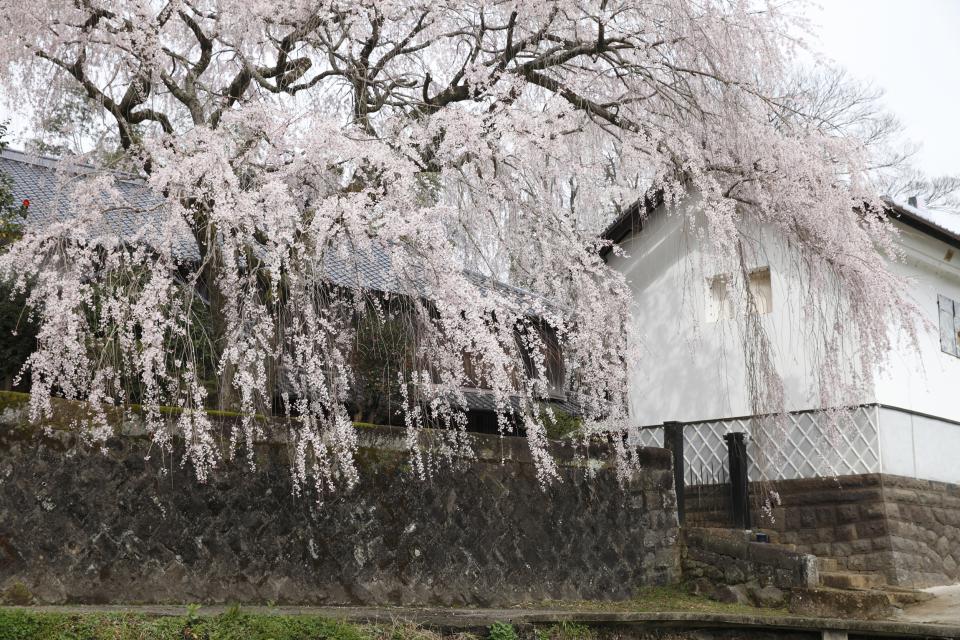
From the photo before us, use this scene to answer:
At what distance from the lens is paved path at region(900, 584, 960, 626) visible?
8531mm

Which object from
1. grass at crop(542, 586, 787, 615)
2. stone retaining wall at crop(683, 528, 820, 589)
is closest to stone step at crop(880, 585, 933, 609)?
stone retaining wall at crop(683, 528, 820, 589)

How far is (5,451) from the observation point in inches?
264

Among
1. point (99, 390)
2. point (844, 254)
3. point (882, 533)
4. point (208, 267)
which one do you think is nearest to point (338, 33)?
point (208, 267)

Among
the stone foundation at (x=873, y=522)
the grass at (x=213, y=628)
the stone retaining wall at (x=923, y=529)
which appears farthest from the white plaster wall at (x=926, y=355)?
the grass at (x=213, y=628)

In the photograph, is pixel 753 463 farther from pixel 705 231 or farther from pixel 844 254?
pixel 844 254

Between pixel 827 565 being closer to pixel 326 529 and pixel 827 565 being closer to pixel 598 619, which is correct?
pixel 598 619

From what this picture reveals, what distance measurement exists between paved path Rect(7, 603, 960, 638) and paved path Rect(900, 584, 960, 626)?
0.82ft

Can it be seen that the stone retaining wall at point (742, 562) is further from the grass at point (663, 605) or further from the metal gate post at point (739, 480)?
the metal gate post at point (739, 480)

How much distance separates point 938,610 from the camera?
9.14m

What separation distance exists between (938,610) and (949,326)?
522cm

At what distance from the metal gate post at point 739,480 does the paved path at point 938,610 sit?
2.25 metres

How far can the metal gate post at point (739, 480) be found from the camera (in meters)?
11.5

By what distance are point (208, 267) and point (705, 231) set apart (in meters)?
6.87

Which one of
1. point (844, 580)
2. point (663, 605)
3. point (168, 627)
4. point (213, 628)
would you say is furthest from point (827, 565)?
point (168, 627)
